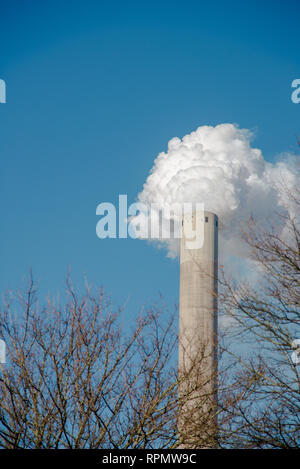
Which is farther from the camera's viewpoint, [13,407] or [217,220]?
[217,220]

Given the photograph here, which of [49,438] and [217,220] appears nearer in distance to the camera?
[49,438]

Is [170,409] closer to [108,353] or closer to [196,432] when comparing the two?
[196,432]

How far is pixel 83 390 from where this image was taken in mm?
9445

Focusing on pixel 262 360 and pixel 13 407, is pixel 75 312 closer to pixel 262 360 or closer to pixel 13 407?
pixel 13 407

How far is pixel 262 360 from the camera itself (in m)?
9.82

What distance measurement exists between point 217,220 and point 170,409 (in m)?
23.9
